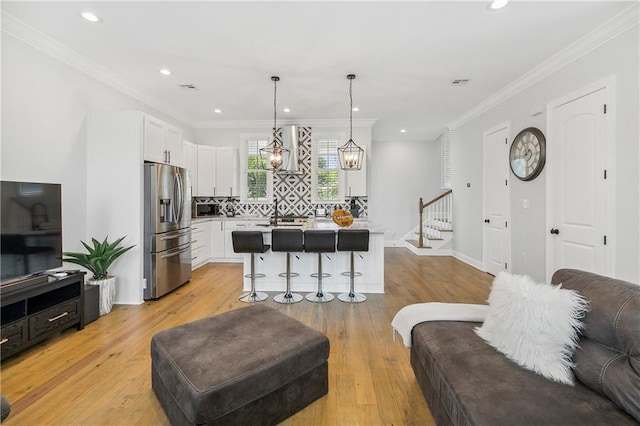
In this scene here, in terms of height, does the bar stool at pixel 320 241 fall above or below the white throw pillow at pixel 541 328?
above

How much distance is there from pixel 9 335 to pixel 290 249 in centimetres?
252

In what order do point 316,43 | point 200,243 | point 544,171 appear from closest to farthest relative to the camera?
point 316,43
point 544,171
point 200,243

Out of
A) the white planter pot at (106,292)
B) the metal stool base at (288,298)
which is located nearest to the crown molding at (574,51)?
the metal stool base at (288,298)

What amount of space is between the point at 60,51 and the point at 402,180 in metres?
7.19

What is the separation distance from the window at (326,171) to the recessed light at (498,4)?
387 cm

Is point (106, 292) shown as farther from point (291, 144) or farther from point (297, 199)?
point (291, 144)

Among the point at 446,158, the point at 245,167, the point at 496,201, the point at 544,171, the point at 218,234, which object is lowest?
the point at 218,234

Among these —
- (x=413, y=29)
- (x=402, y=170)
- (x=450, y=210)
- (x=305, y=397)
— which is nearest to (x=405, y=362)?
(x=305, y=397)

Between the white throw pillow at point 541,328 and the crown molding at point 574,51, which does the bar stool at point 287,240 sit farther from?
the crown molding at point 574,51

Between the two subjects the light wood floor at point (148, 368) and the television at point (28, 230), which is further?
the television at point (28, 230)

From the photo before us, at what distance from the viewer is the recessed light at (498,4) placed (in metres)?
2.43

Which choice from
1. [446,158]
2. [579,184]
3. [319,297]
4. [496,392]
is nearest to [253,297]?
[319,297]

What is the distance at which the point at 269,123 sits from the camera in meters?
6.27

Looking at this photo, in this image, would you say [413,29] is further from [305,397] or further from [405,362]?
[305,397]
